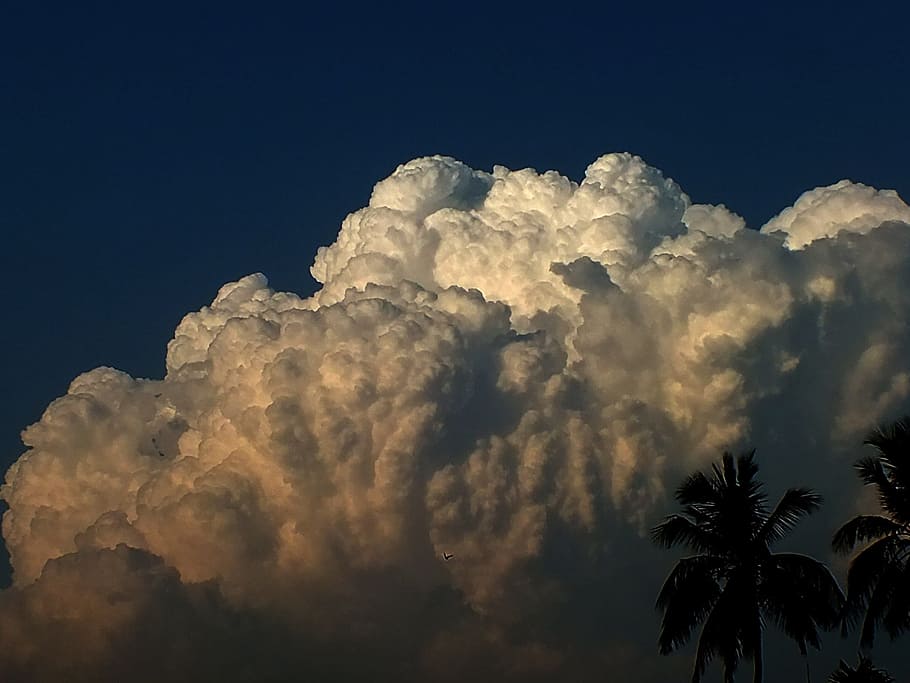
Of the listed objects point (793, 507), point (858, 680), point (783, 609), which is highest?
point (793, 507)

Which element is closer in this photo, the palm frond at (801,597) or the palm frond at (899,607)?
the palm frond at (899,607)

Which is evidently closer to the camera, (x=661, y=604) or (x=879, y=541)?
(x=879, y=541)

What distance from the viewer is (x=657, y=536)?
72.6 metres

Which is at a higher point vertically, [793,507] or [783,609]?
[793,507]

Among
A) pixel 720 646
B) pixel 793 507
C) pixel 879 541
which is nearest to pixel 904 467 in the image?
pixel 879 541

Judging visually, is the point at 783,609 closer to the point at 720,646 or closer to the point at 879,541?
the point at 720,646

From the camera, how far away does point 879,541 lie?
62938 millimetres

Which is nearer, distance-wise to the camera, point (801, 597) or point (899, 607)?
point (899, 607)

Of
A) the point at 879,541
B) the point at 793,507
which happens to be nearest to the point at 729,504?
the point at 793,507

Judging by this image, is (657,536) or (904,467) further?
(657,536)

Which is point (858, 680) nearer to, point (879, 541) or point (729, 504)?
point (879, 541)

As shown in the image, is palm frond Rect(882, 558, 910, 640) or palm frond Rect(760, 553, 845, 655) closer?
palm frond Rect(882, 558, 910, 640)

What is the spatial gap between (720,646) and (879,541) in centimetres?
1002

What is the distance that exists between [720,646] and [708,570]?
356 centimetres
